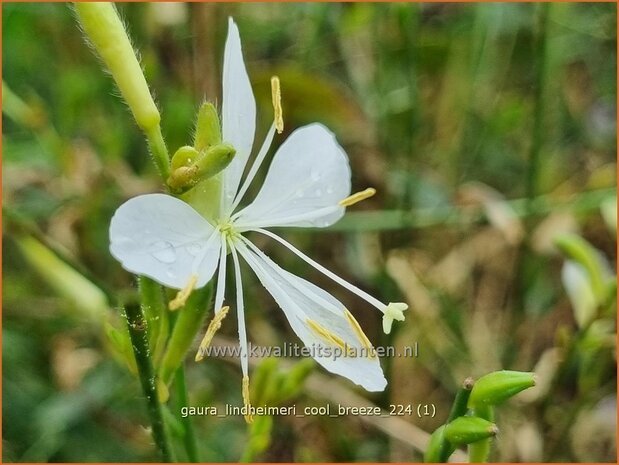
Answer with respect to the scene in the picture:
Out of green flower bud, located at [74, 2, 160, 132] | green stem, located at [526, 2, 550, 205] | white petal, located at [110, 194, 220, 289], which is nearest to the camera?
white petal, located at [110, 194, 220, 289]

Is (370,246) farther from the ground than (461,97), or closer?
closer

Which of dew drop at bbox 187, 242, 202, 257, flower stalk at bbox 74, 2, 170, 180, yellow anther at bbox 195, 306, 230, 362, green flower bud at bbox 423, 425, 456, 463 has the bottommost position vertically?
green flower bud at bbox 423, 425, 456, 463

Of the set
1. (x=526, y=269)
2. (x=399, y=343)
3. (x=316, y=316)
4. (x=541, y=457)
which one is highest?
(x=316, y=316)

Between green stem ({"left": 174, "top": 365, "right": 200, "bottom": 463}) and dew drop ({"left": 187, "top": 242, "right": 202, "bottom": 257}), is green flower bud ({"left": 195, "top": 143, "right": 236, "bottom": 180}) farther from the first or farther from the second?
green stem ({"left": 174, "top": 365, "right": 200, "bottom": 463})

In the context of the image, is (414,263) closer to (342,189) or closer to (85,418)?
(85,418)

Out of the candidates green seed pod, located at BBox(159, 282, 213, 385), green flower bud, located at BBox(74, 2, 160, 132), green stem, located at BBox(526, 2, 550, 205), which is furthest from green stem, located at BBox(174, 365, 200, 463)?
green stem, located at BBox(526, 2, 550, 205)

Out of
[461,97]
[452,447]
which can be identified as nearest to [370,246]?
[461,97]
